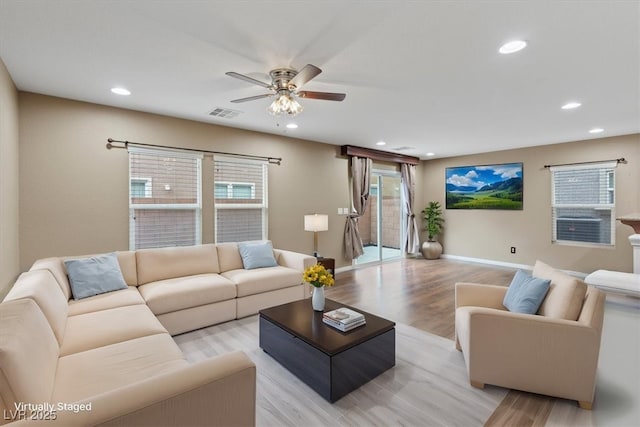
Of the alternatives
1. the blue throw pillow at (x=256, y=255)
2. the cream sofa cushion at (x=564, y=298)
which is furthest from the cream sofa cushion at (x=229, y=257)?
the cream sofa cushion at (x=564, y=298)

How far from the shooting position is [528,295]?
7.34ft

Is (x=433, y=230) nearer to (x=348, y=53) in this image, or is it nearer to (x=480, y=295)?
(x=480, y=295)

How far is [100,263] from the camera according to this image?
9.92 feet

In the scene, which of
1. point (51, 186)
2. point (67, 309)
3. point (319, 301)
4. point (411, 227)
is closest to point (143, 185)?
point (51, 186)

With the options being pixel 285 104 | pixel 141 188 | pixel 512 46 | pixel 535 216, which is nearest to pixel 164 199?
pixel 141 188

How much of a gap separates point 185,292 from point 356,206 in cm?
400

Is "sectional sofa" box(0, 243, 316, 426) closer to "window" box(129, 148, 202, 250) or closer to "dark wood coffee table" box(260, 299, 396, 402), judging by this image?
"window" box(129, 148, 202, 250)

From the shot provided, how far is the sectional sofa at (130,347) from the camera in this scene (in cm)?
109

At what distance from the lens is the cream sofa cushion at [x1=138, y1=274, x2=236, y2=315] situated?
2.91 metres

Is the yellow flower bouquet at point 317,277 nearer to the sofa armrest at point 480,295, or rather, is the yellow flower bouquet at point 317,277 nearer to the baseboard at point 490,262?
the sofa armrest at point 480,295

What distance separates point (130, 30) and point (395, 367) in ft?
10.7

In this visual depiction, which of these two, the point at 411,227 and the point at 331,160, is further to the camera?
A: the point at 411,227

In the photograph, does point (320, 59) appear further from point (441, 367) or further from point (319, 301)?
point (441, 367)

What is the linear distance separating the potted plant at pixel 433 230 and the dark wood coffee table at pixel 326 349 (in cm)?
532
